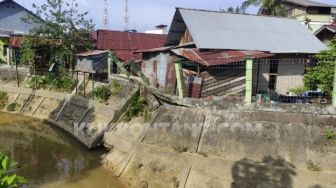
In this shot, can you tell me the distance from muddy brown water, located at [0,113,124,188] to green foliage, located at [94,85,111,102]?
240cm

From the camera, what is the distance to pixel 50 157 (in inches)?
564

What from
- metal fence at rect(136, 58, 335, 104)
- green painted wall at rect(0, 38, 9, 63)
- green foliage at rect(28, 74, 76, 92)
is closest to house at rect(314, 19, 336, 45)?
metal fence at rect(136, 58, 335, 104)

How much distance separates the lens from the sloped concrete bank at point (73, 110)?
50.5ft

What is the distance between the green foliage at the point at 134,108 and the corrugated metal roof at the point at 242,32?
12.2 feet

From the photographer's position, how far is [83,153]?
47.8 ft

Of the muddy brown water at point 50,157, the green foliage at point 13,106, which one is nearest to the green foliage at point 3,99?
the green foliage at point 13,106

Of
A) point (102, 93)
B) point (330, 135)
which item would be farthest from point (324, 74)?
point (102, 93)

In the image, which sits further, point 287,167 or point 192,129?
point 192,129

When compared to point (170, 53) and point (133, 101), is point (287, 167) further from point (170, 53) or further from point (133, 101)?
point (170, 53)

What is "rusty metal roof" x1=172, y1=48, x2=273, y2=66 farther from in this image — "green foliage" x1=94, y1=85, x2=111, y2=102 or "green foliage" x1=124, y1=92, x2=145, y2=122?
"green foliage" x1=94, y1=85, x2=111, y2=102

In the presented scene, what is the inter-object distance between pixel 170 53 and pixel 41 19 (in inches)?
490

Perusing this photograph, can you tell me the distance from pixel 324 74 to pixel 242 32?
6.35 meters

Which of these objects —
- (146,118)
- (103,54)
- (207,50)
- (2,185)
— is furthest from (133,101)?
(2,185)

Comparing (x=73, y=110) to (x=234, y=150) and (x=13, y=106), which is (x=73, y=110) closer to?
(x=13, y=106)
